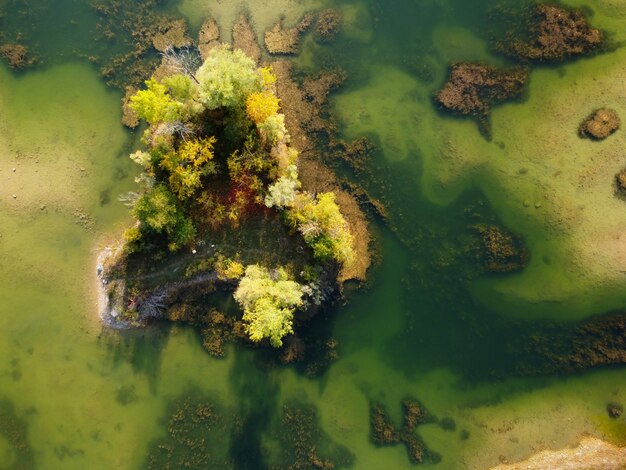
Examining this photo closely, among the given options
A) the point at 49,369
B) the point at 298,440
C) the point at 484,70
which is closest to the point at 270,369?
the point at 298,440

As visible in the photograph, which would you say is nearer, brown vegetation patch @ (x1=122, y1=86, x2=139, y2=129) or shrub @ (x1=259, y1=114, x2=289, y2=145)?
shrub @ (x1=259, y1=114, x2=289, y2=145)

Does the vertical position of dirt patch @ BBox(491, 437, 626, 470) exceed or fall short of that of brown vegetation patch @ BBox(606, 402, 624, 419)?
it falls short

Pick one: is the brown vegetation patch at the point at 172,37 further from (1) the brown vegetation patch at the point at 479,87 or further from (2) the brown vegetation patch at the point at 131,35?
(1) the brown vegetation patch at the point at 479,87

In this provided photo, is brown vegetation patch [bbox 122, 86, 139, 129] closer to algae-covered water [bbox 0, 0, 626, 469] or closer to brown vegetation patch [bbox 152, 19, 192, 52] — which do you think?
algae-covered water [bbox 0, 0, 626, 469]

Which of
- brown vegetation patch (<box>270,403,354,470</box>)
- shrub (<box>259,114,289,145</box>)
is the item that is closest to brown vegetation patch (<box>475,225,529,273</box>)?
shrub (<box>259,114,289,145</box>)

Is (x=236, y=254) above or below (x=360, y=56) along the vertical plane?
below

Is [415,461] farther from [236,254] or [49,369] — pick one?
[49,369]

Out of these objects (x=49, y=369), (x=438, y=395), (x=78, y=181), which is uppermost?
(x=78, y=181)

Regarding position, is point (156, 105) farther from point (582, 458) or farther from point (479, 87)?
point (582, 458)
